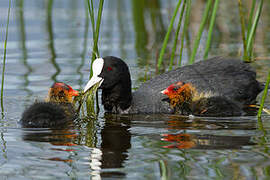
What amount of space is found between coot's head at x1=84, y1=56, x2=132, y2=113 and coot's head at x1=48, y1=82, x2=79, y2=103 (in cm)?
24

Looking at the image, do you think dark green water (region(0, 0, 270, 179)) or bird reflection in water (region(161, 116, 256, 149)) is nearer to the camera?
dark green water (region(0, 0, 270, 179))

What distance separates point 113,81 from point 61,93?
1.93ft

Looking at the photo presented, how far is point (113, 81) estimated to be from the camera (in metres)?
6.13

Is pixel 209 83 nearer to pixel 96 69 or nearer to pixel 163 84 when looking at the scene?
pixel 163 84

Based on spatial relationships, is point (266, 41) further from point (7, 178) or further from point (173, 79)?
point (7, 178)

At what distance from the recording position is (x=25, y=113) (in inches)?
215

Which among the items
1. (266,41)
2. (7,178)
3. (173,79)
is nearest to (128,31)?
(266,41)

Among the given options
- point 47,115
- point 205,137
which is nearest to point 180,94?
point 205,137

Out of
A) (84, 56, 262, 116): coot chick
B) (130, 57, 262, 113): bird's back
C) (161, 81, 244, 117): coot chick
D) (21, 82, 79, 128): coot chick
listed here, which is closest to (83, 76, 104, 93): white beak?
(84, 56, 262, 116): coot chick

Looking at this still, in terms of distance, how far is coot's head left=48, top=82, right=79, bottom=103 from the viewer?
598 cm

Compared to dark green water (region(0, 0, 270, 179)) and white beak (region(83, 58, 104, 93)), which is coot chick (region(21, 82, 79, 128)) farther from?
white beak (region(83, 58, 104, 93))

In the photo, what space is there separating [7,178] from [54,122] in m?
1.70

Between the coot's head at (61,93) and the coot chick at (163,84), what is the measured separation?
0.97ft

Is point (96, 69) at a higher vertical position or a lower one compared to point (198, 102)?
higher
